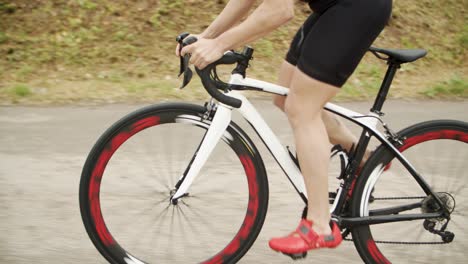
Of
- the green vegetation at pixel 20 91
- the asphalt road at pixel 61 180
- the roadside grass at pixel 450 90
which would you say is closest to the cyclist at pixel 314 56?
the asphalt road at pixel 61 180

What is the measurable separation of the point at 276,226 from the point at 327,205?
947 mm

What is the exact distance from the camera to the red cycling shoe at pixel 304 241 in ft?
10.3

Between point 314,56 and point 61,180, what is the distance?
254 cm

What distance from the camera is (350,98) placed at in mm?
7105

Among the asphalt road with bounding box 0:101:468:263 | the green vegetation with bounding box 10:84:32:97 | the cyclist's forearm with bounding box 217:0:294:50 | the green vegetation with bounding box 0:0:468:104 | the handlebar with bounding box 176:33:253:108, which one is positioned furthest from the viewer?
the green vegetation with bounding box 0:0:468:104

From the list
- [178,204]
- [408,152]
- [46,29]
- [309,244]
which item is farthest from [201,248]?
[46,29]

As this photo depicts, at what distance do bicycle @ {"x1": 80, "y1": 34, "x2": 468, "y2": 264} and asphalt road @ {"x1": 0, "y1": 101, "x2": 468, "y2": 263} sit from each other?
281mm

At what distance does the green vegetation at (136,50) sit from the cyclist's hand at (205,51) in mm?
3995

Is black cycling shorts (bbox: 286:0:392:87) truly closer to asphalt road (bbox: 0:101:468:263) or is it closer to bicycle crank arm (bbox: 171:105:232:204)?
bicycle crank arm (bbox: 171:105:232:204)

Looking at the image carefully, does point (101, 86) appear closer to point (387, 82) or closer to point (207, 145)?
point (207, 145)

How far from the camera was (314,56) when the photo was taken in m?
2.96

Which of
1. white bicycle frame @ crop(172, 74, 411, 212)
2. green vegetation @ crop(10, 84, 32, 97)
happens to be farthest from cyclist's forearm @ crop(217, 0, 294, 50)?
green vegetation @ crop(10, 84, 32, 97)

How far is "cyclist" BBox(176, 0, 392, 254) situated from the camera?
288 cm

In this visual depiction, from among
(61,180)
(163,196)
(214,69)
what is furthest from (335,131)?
(61,180)
